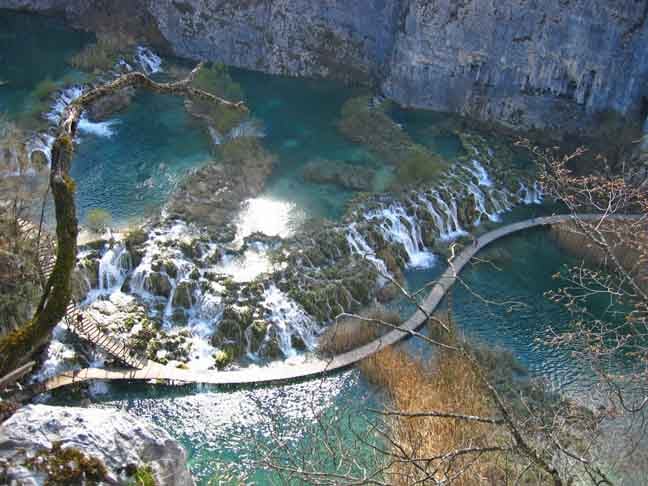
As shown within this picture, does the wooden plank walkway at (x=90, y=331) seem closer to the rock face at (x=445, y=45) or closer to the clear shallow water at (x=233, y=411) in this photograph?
the clear shallow water at (x=233, y=411)

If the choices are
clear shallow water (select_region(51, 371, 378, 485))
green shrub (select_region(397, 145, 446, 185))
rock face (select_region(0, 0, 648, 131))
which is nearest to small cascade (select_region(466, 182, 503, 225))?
green shrub (select_region(397, 145, 446, 185))

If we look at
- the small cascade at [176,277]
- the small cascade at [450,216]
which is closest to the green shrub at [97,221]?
the small cascade at [176,277]

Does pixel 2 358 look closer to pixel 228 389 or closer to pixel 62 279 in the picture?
pixel 62 279

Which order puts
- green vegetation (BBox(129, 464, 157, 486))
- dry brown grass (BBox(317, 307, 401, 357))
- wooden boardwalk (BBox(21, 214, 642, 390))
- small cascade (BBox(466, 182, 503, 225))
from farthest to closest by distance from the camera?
small cascade (BBox(466, 182, 503, 225)) < dry brown grass (BBox(317, 307, 401, 357)) < wooden boardwalk (BBox(21, 214, 642, 390)) < green vegetation (BBox(129, 464, 157, 486))

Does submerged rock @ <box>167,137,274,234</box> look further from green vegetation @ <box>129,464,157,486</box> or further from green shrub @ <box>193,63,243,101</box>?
green vegetation @ <box>129,464,157,486</box>

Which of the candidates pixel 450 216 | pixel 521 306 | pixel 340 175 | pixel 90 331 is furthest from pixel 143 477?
pixel 340 175

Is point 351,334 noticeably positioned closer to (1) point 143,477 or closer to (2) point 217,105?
(1) point 143,477
